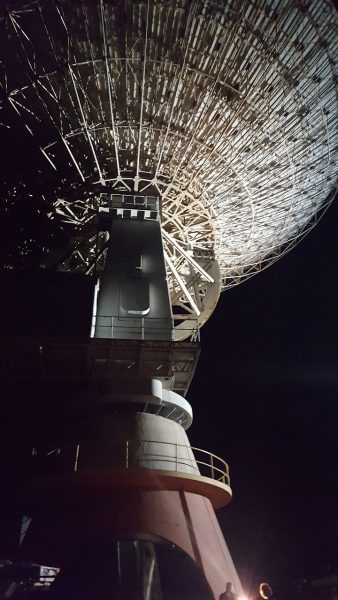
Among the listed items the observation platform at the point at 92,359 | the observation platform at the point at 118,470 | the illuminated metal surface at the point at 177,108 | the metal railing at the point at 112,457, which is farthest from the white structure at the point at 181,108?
the observation platform at the point at 118,470

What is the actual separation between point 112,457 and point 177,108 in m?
11.5

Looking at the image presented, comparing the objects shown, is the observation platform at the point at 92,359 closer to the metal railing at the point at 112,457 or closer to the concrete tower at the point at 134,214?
the concrete tower at the point at 134,214

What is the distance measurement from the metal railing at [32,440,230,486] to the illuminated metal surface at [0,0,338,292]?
5.87m

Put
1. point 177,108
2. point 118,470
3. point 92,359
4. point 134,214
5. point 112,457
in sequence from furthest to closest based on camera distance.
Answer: point 134,214 < point 177,108 < point 92,359 < point 112,457 < point 118,470

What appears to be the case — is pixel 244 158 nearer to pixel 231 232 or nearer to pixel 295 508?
pixel 231 232

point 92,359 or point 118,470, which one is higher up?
point 92,359

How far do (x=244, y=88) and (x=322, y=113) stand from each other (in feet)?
9.64

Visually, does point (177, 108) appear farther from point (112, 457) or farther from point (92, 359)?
point (112, 457)

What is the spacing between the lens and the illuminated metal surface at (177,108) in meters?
14.0

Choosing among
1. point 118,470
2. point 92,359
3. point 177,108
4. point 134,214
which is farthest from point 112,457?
point 177,108

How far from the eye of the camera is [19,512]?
39.3 feet

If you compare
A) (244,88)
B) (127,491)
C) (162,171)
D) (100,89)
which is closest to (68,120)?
(100,89)

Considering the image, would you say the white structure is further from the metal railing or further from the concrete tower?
the metal railing

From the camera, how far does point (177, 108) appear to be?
635 inches
